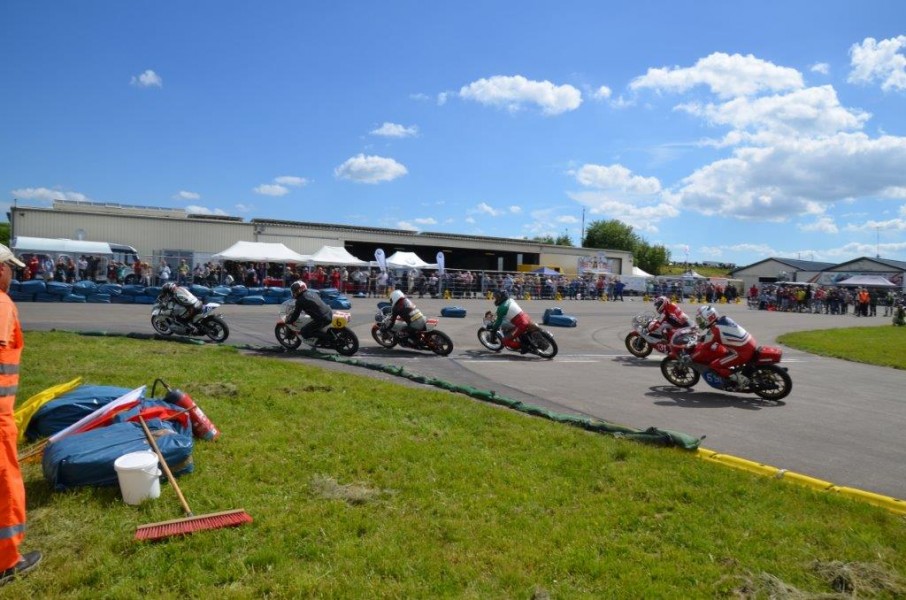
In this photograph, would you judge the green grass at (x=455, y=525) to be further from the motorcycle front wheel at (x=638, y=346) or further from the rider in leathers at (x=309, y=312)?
the motorcycle front wheel at (x=638, y=346)

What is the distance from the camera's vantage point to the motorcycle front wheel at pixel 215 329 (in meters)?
13.1

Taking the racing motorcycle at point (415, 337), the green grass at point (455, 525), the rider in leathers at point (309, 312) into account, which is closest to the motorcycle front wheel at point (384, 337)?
the racing motorcycle at point (415, 337)

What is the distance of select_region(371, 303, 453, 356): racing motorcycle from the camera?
12.9 meters

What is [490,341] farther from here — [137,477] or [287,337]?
[137,477]

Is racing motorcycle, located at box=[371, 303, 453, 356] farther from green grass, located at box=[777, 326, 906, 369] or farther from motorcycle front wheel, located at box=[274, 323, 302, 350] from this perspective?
green grass, located at box=[777, 326, 906, 369]

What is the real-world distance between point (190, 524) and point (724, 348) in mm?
8396

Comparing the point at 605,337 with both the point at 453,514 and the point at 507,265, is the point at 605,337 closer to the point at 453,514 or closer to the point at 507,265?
the point at 453,514

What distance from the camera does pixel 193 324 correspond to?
13.2 m

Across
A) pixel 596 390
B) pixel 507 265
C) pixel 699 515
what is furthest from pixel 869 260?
pixel 699 515

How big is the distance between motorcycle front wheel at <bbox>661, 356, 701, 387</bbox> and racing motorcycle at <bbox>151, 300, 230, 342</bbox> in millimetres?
9204

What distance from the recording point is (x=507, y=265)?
66000 mm

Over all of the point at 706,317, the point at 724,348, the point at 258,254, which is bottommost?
the point at 724,348

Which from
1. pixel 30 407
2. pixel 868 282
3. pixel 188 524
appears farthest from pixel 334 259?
pixel 868 282

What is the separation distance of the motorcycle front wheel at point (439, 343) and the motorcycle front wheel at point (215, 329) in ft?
14.8
